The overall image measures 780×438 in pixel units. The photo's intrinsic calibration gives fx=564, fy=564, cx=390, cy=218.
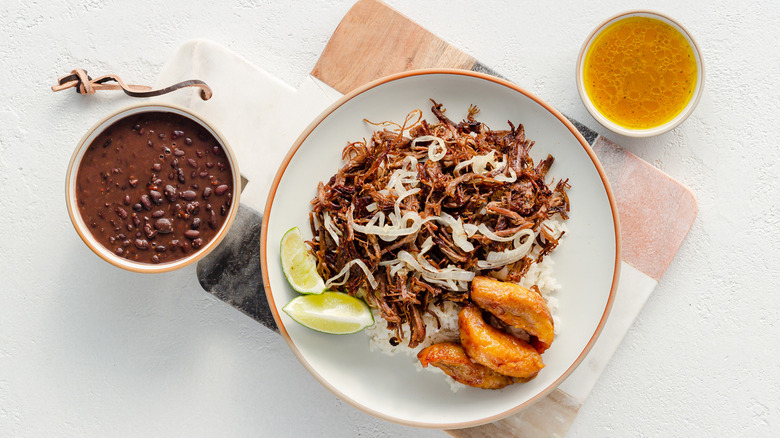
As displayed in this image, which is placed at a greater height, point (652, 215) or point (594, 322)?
point (652, 215)

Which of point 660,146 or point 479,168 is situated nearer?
point 479,168

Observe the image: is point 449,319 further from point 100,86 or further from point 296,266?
point 100,86

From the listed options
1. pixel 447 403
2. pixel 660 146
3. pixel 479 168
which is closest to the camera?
pixel 479 168

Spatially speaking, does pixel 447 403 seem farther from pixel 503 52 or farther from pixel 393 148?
pixel 503 52

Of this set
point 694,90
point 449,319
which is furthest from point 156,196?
point 694,90

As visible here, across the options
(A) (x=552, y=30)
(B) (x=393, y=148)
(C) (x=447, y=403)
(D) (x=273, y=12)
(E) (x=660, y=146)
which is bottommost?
(C) (x=447, y=403)

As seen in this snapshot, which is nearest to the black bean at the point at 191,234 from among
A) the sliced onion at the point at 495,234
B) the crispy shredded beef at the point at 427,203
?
the crispy shredded beef at the point at 427,203

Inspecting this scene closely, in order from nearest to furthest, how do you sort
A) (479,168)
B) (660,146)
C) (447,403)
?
(479,168)
(447,403)
(660,146)

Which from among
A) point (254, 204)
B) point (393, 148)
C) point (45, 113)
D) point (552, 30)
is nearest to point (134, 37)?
point (45, 113)

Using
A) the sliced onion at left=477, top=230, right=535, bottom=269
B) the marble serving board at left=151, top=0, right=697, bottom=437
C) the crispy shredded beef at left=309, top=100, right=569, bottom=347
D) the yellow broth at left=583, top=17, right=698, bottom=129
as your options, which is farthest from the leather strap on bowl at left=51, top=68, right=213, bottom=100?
the yellow broth at left=583, top=17, right=698, bottom=129
